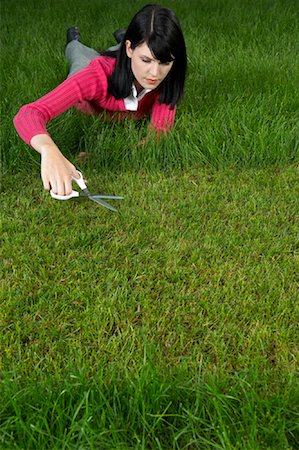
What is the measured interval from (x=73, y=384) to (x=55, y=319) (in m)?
0.31

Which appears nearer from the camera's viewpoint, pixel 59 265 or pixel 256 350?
pixel 256 350


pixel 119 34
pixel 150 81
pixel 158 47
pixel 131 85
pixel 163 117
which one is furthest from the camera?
pixel 119 34

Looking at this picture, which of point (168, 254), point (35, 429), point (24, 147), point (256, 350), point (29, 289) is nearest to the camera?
point (35, 429)

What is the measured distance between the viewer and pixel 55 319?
1562 mm

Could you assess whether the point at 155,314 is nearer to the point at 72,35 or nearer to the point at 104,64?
the point at 104,64

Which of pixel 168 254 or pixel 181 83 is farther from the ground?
pixel 181 83

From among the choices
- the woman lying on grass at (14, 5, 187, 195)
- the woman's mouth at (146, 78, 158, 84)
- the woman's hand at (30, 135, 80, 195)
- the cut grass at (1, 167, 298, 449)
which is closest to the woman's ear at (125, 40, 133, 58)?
the woman lying on grass at (14, 5, 187, 195)

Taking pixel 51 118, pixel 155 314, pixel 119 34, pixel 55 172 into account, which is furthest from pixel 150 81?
pixel 119 34

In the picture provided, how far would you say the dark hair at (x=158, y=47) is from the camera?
212 centimetres

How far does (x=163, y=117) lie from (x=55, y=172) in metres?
0.91

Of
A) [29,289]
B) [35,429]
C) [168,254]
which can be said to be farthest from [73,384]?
[168,254]

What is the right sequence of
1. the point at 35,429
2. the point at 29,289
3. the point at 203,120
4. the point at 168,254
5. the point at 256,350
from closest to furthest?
the point at 35,429 → the point at 256,350 → the point at 29,289 → the point at 168,254 → the point at 203,120

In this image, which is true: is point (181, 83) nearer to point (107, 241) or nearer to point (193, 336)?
point (107, 241)

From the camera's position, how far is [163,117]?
A: 2475 mm
